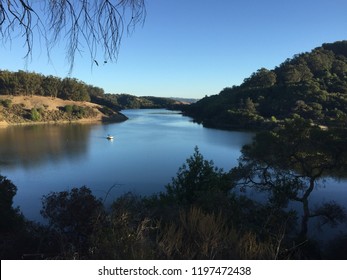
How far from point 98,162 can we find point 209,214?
30.9 m

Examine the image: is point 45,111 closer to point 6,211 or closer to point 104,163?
point 104,163

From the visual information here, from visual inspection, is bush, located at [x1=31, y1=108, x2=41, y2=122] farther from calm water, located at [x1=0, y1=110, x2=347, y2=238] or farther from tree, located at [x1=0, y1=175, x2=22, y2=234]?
tree, located at [x1=0, y1=175, x2=22, y2=234]

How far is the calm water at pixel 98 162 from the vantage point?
25219mm

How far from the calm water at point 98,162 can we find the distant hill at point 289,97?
51.6ft

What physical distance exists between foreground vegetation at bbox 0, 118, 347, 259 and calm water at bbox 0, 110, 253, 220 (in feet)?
13.2

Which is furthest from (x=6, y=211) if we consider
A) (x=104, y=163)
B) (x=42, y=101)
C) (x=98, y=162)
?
(x=42, y=101)

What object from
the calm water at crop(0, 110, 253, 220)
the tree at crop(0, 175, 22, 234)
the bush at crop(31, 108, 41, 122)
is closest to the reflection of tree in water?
the calm water at crop(0, 110, 253, 220)

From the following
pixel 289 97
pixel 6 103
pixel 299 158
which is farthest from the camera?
pixel 6 103

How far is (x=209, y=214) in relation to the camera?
628 cm

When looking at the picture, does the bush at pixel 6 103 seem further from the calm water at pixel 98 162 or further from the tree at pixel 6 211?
the tree at pixel 6 211

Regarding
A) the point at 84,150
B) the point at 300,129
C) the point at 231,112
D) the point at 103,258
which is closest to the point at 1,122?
the point at 84,150

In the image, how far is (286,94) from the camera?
77.6m

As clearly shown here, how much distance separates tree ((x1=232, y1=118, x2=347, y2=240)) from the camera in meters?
14.3

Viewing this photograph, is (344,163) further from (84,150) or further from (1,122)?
(1,122)
